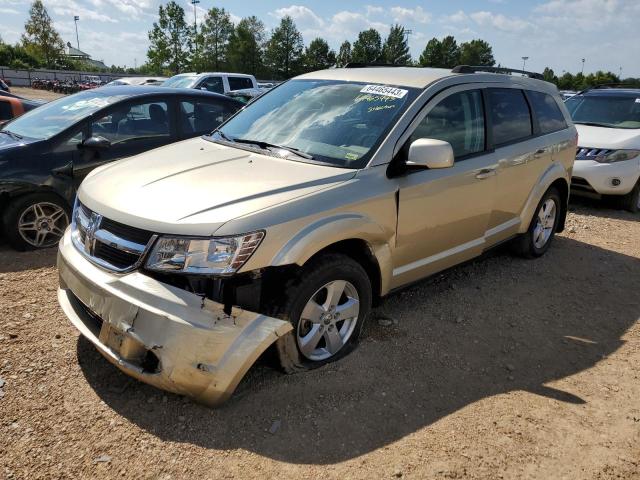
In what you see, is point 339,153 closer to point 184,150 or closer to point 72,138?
point 184,150

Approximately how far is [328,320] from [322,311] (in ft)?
0.32

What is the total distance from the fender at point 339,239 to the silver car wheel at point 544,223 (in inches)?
104

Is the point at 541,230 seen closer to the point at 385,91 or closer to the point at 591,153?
the point at 385,91

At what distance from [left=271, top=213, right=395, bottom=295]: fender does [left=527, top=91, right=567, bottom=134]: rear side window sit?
2.61 metres

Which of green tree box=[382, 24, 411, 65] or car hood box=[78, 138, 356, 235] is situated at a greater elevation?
green tree box=[382, 24, 411, 65]

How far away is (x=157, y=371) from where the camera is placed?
2.54 metres

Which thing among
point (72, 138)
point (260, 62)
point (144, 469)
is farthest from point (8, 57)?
point (144, 469)

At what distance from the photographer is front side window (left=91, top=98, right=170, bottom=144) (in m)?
5.34

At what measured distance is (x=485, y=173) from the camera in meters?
4.06

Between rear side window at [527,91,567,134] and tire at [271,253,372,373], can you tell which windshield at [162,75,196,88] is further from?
tire at [271,253,372,373]

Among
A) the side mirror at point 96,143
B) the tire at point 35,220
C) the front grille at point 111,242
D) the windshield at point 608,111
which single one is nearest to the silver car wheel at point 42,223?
the tire at point 35,220

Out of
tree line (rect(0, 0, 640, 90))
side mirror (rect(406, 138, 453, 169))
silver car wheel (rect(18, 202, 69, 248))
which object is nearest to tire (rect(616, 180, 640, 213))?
side mirror (rect(406, 138, 453, 169))

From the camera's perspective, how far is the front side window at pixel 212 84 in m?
15.1

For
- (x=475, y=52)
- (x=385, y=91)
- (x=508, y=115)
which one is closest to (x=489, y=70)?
(x=508, y=115)
